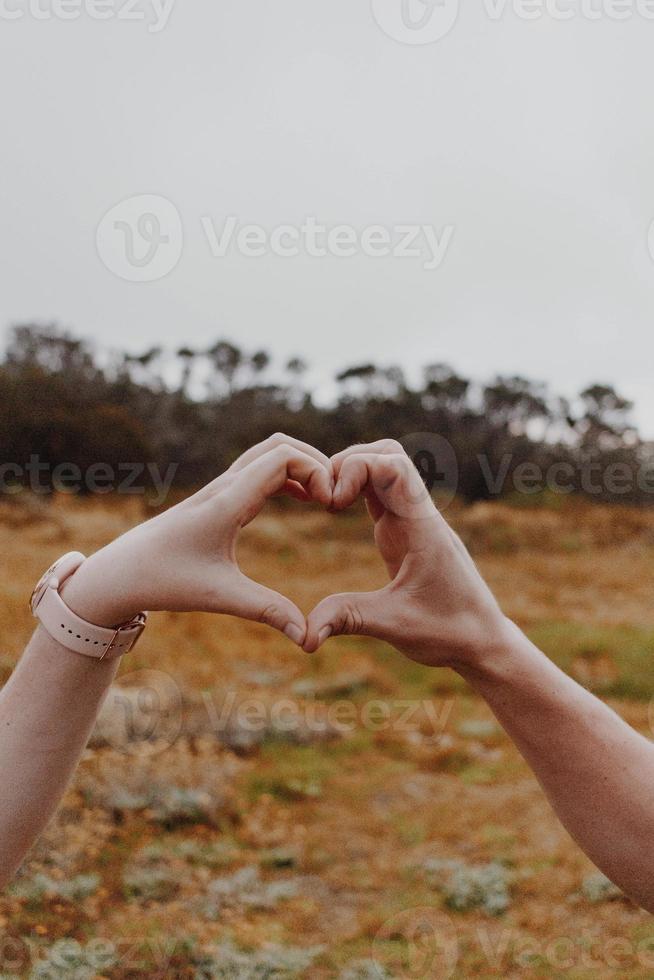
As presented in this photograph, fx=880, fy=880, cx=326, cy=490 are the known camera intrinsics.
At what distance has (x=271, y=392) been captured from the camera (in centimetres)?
1027

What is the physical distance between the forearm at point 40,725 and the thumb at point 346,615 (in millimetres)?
274

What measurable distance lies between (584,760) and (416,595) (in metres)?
0.30

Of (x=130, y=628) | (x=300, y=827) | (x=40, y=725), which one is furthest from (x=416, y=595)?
(x=300, y=827)

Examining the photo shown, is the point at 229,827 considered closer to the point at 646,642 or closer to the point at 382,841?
the point at 382,841

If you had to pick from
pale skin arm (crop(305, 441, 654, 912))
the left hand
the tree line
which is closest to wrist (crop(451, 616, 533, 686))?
pale skin arm (crop(305, 441, 654, 912))

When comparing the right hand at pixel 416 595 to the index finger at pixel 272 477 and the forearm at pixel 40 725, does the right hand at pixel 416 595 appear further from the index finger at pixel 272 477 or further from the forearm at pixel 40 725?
the forearm at pixel 40 725

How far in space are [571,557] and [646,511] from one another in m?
1.23

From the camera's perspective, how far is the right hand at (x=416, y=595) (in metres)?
1.16

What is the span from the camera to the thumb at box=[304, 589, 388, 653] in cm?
117

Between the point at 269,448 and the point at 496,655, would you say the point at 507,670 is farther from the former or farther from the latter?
the point at 269,448

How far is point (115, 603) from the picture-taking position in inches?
44.8

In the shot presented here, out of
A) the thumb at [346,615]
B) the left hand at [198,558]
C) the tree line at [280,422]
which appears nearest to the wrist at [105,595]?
the left hand at [198,558]

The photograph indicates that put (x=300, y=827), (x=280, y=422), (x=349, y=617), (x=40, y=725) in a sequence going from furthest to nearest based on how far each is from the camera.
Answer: (x=280, y=422)
(x=300, y=827)
(x=349, y=617)
(x=40, y=725)

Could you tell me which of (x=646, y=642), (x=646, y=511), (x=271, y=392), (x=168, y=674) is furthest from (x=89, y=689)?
(x=646, y=511)
